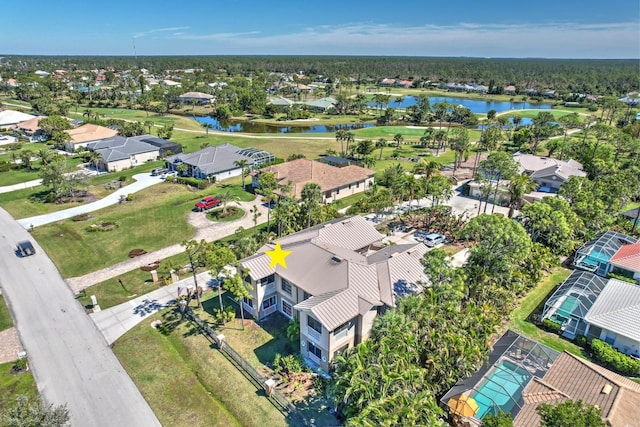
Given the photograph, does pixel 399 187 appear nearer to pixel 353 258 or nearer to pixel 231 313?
pixel 353 258

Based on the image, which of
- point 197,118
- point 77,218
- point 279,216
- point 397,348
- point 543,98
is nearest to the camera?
point 397,348

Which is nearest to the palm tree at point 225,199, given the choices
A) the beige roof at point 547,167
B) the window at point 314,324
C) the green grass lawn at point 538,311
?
the window at point 314,324

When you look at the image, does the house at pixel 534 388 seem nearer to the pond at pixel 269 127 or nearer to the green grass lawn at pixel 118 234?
the green grass lawn at pixel 118 234

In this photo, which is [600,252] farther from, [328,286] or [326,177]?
[326,177]

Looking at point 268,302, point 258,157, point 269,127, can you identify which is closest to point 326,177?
point 258,157

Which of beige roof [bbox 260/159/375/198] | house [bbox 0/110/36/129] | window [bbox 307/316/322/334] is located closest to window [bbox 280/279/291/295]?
window [bbox 307/316/322/334]

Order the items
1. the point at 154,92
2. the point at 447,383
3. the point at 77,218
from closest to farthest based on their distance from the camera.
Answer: the point at 447,383
the point at 77,218
the point at 154,92

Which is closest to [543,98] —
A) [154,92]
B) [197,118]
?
[197,118]

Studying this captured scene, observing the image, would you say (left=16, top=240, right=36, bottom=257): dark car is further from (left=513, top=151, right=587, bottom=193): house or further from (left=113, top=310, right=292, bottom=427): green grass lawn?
(left=513, top=151, right=587, bottom=193): house
